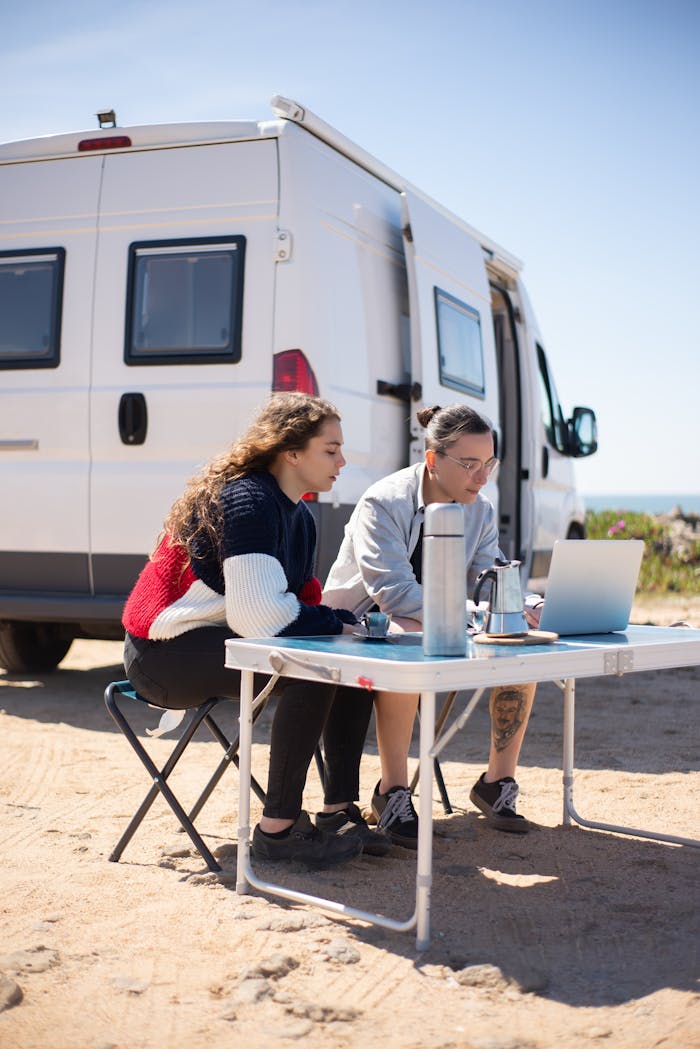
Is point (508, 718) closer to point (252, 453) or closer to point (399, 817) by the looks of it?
point (399, 817)

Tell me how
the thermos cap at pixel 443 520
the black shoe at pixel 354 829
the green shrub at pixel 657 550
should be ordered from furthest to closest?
the green shrub at pixel 657 550
the black shoe at pixel 354 829
the thermos cap at pixel 443 520

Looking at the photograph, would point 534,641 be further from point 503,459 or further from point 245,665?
A: point 503,459

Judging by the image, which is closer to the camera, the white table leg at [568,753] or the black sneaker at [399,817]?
the black sneaker at [399,817]

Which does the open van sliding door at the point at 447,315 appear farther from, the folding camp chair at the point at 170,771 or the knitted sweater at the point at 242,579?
the folding camp chair at the point at 170,771

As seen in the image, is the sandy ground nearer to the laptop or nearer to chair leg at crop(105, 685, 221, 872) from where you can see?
chair leg at crop(105, 685, 221, 872)

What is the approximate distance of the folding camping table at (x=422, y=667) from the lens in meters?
2.42

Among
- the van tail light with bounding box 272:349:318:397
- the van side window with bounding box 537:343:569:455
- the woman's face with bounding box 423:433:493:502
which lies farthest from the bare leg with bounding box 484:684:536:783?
the van side window with bounding box 537:343:569:455

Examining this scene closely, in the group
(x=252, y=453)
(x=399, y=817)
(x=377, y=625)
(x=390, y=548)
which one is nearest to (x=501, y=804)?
(x=399, y=817)

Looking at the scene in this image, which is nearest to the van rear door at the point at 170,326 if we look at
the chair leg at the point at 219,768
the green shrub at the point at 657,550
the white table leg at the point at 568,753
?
the chair leg at the point at 219,768

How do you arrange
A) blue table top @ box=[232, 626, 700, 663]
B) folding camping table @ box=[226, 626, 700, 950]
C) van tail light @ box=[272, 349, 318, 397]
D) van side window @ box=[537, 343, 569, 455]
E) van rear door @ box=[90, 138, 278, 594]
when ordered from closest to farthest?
folding camping table @ box=[226, 626, 700, 950], blue table top @ box=[232, 626, 700, 663], van tail light @ box=[272, 349, 318, 397], van rear door @ box=[90, 138, 278, 594], van side window @ box=[537, 343, 569, 455]

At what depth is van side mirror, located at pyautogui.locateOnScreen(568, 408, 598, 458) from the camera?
737 cm

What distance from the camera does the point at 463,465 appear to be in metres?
3.52

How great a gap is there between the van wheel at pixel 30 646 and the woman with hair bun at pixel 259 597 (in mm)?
3067

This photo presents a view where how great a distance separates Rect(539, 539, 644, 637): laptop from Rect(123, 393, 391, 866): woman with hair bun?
564 mm
